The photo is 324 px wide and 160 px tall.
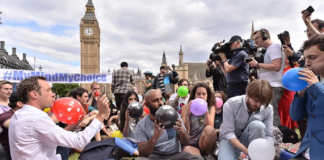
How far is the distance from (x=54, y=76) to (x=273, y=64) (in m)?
11.1

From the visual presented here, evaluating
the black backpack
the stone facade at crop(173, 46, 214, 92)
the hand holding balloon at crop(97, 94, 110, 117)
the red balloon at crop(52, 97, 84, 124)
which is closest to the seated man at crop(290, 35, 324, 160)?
the hand holding balloon at crop(97, 94, 110, 117)

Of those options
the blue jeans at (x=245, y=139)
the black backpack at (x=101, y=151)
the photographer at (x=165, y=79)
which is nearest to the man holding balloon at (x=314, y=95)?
the blue jeans at (x=245, y=139)

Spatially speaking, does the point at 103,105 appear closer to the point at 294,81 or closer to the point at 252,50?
the point at 294,81

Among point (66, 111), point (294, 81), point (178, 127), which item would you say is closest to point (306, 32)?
point (294, 81)

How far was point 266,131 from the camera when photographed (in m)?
3.54

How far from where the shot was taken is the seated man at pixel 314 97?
2.15m

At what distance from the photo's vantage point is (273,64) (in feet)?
15.1

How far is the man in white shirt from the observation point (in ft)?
8.10

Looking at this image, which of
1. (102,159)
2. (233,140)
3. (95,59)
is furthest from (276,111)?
(95,59)

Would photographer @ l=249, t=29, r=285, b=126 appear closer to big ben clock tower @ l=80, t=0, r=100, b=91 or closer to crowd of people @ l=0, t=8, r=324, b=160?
crowd of people @ l=0, t=8, r=324, b=160

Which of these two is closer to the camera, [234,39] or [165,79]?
[234,39]

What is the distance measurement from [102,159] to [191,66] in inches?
3012

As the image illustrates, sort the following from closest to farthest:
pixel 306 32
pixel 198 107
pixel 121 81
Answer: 1. pixel 198 107
2. pixel 306 32
3. pixel 121 81

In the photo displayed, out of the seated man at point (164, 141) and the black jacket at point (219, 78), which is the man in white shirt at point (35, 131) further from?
the black jacket at point (219, 78)
